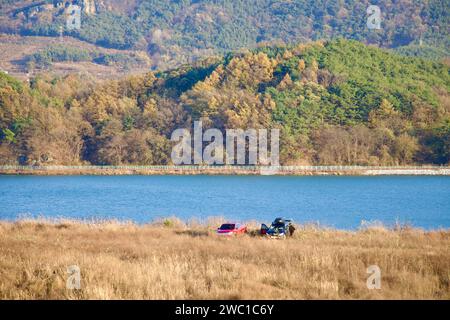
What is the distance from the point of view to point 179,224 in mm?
30812

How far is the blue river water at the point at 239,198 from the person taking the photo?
43312 millimetres

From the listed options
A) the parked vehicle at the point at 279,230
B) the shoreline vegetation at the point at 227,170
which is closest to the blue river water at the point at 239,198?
the shoreline vegetation at the point at 227,170

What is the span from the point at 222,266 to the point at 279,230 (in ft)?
26.3

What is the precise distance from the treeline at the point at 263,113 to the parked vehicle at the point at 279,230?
215 feet

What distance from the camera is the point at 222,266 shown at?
17.9 m

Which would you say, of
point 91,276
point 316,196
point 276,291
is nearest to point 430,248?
point 276,291

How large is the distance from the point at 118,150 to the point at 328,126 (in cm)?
2923

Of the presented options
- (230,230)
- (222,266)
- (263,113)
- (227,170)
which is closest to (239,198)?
(230,230)

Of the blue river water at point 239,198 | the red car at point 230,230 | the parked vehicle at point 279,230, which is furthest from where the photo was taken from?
the blue river water at point 239,198

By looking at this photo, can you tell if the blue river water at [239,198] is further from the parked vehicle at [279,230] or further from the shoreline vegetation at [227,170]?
the parked vehicle at [279,230]

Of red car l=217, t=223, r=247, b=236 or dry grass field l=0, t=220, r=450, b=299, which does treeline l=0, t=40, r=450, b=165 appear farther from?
dry grass field l=0, t=220, r=450, b=299

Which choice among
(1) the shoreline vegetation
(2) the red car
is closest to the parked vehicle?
(2) the red car

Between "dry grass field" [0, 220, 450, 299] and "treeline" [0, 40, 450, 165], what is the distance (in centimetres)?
6892

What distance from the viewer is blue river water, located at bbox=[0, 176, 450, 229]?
→ 4331 cm
